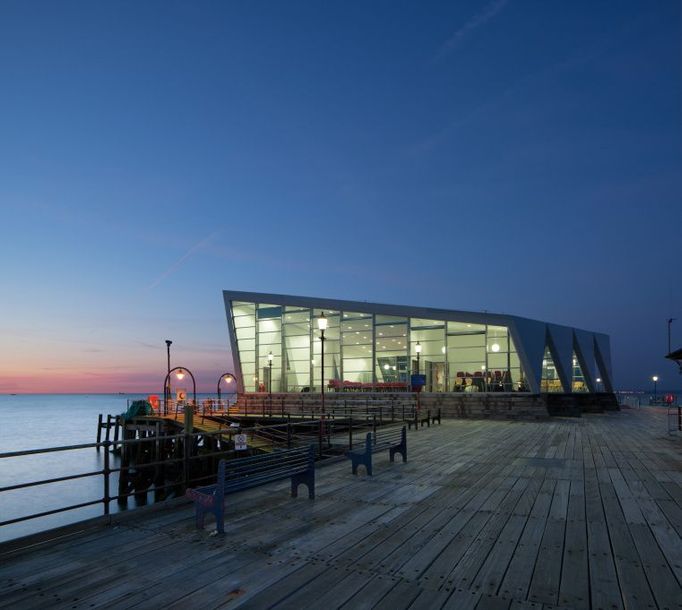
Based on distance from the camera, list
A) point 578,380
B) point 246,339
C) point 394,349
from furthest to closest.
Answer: point 578,380 → point 246,339 → point 394,349

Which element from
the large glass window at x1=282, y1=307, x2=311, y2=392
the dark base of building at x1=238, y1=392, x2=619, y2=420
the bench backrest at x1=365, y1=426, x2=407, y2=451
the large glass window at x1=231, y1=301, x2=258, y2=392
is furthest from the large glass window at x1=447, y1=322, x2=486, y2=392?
the bench backrest at x1=365, y1=426, x2=407, y2=451

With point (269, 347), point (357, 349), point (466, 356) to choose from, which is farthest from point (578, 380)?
point (269, 347)

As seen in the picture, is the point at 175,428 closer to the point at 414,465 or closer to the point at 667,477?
the point at 414,465

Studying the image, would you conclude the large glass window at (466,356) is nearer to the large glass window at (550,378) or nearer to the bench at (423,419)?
the large glass window at (550,378)

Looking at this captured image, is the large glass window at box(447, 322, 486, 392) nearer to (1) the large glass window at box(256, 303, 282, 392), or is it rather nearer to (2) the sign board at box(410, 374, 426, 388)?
(2) the sign board at box(410, 374, 426, 388)

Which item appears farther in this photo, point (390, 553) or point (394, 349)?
point (394, 349)

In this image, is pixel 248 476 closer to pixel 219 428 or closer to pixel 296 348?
pixel 219 428

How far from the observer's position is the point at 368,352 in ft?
129

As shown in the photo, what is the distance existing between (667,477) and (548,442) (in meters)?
6.85

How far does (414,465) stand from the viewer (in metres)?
12.1

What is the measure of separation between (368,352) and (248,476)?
31.8 metres

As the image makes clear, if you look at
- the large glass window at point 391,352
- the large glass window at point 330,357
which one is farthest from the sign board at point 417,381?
the large glass window at point 330,357

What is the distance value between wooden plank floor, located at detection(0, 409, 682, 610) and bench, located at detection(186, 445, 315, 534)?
285 mm

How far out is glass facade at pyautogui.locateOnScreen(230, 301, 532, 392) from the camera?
35000mm
